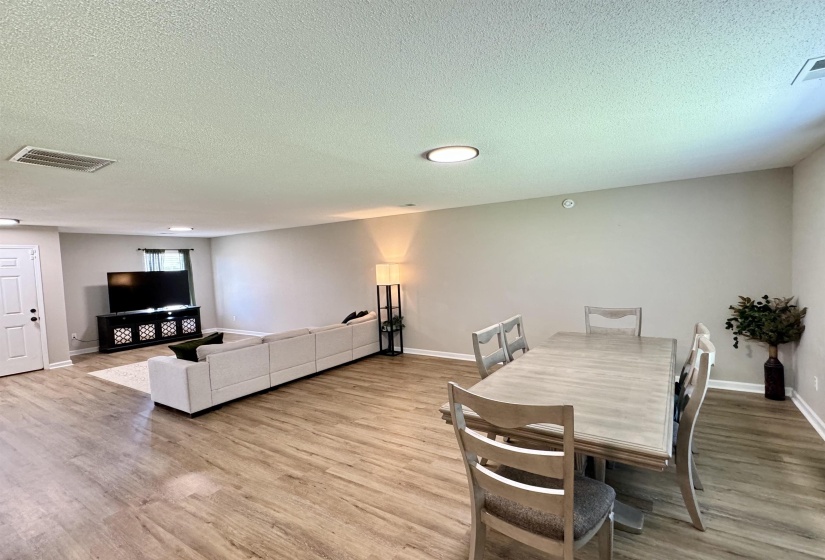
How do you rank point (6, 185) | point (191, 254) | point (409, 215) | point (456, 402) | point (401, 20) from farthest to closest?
point (191, 254), point (409, 215), point (6, 185), point (456, 402), point (401, 20)

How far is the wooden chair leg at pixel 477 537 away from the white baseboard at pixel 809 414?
10.1 ft

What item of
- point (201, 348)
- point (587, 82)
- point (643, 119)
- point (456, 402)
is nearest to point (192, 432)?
point (201, 348)

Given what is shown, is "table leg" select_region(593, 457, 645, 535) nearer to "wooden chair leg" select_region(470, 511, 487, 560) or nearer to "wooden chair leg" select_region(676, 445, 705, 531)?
"wooden chair leg" select_region(676, 445, 705, 531)

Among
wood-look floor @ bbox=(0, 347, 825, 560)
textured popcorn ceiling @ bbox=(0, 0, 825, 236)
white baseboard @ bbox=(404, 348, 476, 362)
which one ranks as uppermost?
textured popcorn ceiling @ bbox=(0, 0, 825, 236)

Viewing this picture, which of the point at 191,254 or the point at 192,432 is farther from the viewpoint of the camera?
the point at 191,254

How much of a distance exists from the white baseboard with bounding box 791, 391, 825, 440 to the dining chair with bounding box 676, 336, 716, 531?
5.93ft

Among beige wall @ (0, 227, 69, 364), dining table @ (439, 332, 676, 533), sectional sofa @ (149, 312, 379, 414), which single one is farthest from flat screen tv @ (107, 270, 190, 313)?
dining table @ (439, 332, 676, 533)

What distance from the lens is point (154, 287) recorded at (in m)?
7.96

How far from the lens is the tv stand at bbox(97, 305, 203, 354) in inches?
285

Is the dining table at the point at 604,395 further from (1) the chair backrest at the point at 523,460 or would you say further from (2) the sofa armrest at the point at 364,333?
(2) the sofa armrest at the point at 364,333

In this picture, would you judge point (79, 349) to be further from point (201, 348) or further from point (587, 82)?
point (587, 82)

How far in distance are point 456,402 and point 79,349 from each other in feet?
29.0

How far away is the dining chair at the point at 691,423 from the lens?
69.7 inches

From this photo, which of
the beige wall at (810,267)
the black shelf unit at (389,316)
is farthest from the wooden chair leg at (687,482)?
the black shelf unit at (389,316)
